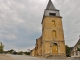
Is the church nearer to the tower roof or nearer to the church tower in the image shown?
the church tower

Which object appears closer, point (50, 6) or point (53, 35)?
point (53, 35)

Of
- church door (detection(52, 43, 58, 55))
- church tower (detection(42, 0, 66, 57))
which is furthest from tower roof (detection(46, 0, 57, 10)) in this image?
church door (detection(52, 43, 58, 55))

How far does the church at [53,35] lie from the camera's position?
3012 centimetres

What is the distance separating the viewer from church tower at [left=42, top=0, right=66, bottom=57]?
3017cm

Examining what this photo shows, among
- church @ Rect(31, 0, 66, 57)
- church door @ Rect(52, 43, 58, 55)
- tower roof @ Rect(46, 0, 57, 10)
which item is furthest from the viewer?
tower roof @ Rect(46, 0, 57, 10)

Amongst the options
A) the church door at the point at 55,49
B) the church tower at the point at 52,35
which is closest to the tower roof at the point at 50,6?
the church tower at the point at 52,35

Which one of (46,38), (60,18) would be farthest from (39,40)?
(60,18)

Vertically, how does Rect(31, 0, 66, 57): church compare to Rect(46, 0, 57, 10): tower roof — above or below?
below

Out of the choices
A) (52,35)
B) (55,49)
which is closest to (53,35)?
(52,35)

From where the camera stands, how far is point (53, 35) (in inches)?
1233

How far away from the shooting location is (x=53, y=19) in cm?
3216

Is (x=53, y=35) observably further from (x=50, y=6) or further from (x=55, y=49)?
(x=50, y=6)

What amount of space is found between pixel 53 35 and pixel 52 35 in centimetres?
25

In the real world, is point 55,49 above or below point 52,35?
below
